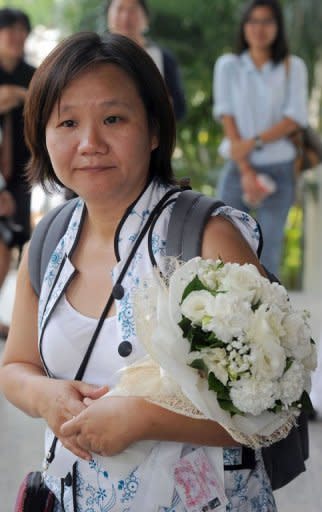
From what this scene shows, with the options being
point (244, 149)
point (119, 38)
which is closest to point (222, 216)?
point (119, 38)

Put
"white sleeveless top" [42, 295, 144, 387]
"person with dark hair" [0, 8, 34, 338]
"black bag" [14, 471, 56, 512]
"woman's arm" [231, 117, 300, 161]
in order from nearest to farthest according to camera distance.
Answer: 1. "white sleeveless top" [42, 295, 144, 387]
2. "black bag" [14, 471, 56, 512]
3. "woman's arm" [231, 117, 300, 161]
4. "person with dark hair" [0, 8, 34, 338]

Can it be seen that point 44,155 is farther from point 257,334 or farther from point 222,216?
point 257,334

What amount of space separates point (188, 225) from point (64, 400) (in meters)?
0.44

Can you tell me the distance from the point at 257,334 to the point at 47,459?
67 cm

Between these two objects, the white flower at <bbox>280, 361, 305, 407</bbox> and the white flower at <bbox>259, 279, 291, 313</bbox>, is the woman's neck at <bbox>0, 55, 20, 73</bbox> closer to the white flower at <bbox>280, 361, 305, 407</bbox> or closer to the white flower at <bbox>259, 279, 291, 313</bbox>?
the white flower at <bbox>259, 279, 291, 313</bbox>

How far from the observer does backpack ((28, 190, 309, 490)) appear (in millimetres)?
2076

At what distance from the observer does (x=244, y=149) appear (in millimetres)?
6039

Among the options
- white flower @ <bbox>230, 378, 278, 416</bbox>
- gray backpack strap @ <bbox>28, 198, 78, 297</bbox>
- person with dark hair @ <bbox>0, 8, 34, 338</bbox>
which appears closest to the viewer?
white flower @ <bbox>230, 378, 278, 416</bbox>

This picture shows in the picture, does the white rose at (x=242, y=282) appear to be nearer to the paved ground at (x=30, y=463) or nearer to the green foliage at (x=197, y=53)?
the paved ground at (x=30, y=463)

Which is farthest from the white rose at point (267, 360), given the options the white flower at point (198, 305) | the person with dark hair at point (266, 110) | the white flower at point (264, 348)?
the person with dark hair at point (266, 110)

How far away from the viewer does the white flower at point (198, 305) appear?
5.73ft

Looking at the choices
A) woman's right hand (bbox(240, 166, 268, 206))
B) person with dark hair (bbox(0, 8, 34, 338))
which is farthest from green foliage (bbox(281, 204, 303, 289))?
person with dark hair (bbox(0, 8, 34, 338))

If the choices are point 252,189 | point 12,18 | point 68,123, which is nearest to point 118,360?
point 68,123

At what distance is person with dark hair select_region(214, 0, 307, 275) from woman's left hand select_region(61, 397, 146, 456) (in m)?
4.13
